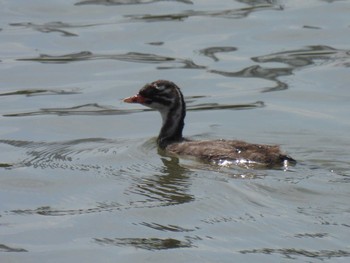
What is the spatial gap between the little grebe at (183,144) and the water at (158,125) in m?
0.18

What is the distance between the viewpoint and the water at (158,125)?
11.9 metres

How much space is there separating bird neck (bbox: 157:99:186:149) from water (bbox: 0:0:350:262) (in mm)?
212

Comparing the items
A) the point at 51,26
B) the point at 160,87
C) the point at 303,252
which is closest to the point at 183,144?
the point at 160,87

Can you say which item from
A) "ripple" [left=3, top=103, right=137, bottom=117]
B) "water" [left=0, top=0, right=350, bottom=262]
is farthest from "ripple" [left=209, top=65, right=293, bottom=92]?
"ripple" [left=3, top=103, right=137, bottom=117]

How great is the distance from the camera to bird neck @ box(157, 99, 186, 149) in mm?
15852

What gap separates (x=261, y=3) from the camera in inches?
904

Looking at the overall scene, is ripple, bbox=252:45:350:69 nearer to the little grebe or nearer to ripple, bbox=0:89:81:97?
ripple, bbox=0:89:81:97

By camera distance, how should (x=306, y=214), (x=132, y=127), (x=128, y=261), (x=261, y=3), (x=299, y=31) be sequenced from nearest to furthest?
(x=128, y=261) < (x=306, y=214) < (x=132, y=127) < (x=299, y=31) < (x=261, y=3)

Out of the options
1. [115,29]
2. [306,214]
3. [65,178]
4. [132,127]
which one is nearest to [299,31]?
[115,29]

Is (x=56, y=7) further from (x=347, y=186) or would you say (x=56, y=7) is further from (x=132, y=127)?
(x=347, y=186)

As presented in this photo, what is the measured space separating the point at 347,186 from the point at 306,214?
986 millimetres

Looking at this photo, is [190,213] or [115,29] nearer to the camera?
[190,213]

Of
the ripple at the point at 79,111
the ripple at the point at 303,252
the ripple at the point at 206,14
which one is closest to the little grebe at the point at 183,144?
the ripple at the point at 79,111

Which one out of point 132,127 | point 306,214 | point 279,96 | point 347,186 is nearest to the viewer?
point 306,214
